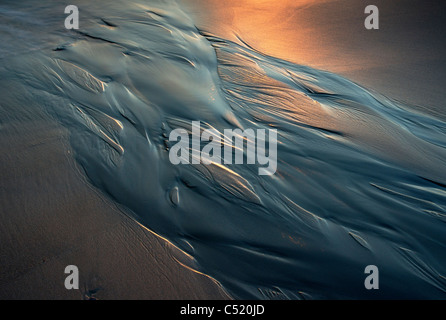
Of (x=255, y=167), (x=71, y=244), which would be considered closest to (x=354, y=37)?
(x=255, y=167)

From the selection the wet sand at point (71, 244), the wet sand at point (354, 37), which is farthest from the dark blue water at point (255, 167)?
the wet sand at point (354, 37)

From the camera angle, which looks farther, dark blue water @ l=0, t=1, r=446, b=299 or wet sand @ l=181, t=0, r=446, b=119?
wet sand @ l=181, t=0, r=446, b=119

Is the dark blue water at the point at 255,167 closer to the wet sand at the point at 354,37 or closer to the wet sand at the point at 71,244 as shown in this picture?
the wet sand at the point at 71,244

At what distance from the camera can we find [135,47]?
2.02 m

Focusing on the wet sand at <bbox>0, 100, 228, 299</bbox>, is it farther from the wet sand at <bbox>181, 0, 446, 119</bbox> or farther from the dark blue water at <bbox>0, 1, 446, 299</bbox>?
the wet sand at <bbox>181, 0, 446, 119</bbox>

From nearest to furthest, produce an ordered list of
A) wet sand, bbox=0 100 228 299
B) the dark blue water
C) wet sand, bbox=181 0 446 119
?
wet sand, bbox=0 100 228 299 → the dark blue water → wet sand, bbox=181 0 446 119

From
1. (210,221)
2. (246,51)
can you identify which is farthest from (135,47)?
(210,221)

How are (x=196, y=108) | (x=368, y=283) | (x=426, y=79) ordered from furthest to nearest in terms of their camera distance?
(x=426, y=79) → (x=196, y=108) → (x=368, y=283)

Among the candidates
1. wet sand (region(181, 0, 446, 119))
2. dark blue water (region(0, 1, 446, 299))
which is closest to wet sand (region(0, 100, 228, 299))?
dark blue water (region(0, 1, 446, 299))

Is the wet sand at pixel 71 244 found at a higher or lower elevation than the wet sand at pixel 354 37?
lower

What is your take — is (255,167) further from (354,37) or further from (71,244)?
(354,37)

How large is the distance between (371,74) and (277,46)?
0.67 metres

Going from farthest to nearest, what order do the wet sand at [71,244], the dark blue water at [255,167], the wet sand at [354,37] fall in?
the wet sand at [354,37], the dark blue water at [255,167], the wet sand at [71,244]

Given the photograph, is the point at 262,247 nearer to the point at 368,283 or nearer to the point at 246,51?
the point at 368,283
